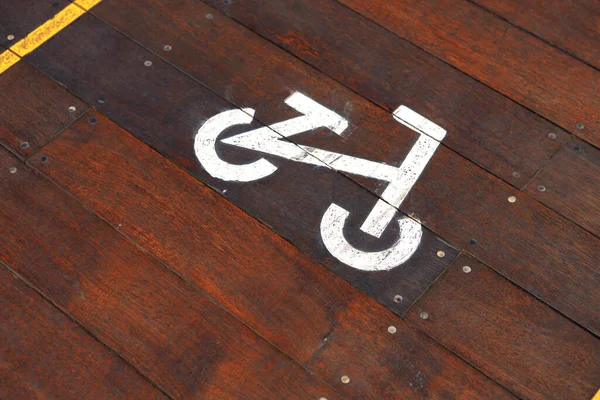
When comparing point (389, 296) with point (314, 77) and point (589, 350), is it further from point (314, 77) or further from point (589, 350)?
point (314, 77)

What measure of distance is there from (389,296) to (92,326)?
1.22 meters

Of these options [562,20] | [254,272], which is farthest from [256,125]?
[562,20]

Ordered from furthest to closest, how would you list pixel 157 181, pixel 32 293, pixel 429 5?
pixel 429 5
pixel 157 181
pixel 32 293

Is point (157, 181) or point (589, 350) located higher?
point (589, 350)

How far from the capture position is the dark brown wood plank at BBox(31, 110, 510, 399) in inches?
124

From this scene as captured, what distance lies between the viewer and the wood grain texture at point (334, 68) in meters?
3.75

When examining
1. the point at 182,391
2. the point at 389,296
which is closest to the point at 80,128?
the point at 182,391

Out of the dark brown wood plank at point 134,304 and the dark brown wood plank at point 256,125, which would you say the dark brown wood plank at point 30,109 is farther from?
the dark brown wood plank at point 134,304

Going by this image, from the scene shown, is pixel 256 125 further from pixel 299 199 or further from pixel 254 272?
pixel 254 272

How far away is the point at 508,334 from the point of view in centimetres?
A: 323

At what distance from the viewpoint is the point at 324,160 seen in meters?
3.70

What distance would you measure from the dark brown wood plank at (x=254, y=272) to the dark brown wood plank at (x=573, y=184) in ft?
2.92

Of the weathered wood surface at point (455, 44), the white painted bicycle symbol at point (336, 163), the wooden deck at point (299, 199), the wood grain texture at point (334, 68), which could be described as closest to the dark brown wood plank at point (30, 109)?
the wooden deck at point (299, 199)

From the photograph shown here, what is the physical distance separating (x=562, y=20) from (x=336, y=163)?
4.86ft
